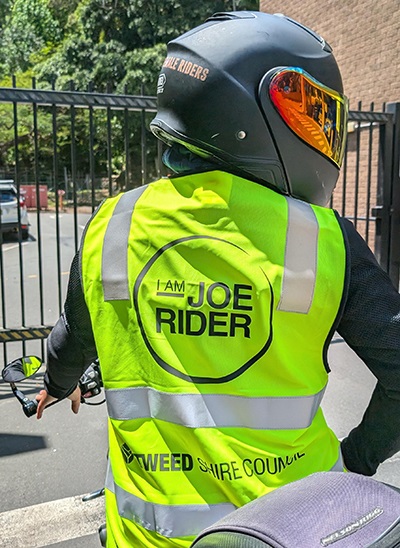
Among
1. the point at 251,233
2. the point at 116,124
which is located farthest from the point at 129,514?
the point at 116,124

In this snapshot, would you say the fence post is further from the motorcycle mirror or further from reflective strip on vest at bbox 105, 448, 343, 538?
reflective strip on vest at bbox 105, 448, 343, 538

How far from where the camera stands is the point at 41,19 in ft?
135

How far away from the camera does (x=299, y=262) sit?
1.08 metres

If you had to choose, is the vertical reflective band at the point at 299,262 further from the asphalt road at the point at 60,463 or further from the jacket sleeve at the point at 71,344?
the asphalt road at the point at 60,463

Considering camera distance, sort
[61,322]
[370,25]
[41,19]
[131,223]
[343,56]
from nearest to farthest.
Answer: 1. [131,223]
2. [61,322]
3. [370,25]
4. [343,56]
5. [41,19]

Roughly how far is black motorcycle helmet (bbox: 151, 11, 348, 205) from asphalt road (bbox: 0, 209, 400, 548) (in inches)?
90.6

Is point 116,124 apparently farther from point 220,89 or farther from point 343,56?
point 220,89

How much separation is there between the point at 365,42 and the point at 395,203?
7.82 metres

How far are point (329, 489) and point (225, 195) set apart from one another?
1.84ft

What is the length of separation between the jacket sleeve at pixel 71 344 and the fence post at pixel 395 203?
519cm

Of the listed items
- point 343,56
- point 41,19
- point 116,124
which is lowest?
point 116,124

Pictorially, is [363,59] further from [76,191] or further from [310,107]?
[310,107]

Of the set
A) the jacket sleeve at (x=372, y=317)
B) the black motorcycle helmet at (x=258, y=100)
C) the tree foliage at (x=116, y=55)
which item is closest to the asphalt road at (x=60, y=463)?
the jacket sleeve at (x=372, y=317)

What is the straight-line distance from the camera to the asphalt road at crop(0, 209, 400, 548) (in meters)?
2.93
